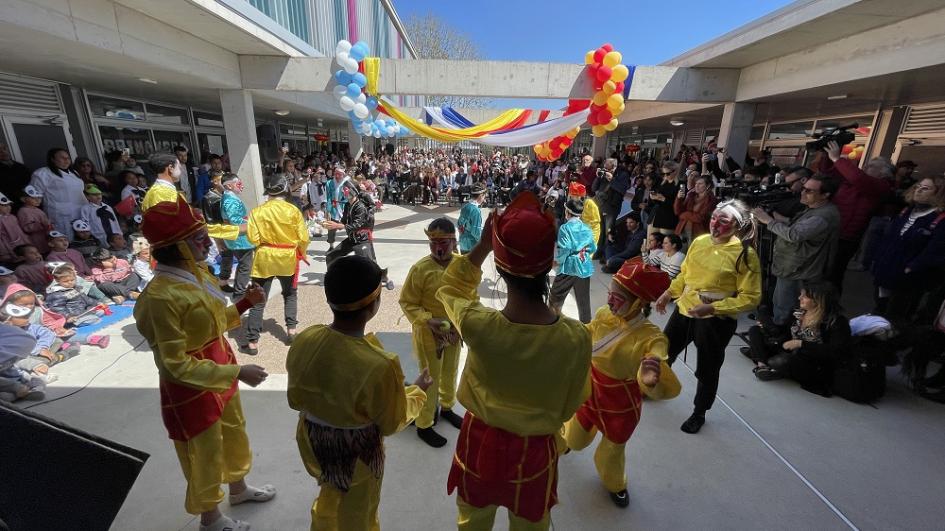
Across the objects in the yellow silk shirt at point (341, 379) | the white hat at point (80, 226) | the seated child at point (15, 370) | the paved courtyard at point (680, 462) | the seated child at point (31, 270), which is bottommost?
the paved courtyard at point (680, 462)

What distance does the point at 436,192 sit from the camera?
549 inches

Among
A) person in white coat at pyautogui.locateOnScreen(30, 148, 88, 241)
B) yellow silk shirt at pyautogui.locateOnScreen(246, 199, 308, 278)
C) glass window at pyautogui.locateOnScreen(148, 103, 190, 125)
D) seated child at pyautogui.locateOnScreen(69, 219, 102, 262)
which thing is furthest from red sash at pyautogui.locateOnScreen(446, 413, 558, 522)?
glass window at pyautogui.locateOnScreen(148, 103, 190, 125)

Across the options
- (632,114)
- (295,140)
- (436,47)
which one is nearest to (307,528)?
(632,114)

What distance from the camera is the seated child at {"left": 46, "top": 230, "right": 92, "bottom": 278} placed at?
4953 mm

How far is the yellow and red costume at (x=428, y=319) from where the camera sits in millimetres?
2504

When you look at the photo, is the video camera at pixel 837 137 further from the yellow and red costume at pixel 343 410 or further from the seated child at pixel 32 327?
the seated child at pixel 32 327

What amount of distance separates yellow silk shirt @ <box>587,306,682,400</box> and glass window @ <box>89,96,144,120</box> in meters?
11.1

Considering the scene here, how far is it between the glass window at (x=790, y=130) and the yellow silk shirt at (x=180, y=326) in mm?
12573

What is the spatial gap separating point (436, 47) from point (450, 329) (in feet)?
114

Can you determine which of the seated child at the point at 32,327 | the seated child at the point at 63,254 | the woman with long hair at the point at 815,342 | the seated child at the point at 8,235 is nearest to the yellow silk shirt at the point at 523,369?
the woman with long hair at the point at 815,342

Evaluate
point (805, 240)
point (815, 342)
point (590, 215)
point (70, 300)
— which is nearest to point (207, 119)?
point (70, 300)

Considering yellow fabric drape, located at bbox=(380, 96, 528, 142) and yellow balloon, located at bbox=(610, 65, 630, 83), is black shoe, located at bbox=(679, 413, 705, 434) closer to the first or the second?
yellow balloon, located at bbox=(610, 65, 630, 83)

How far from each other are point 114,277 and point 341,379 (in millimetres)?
5700

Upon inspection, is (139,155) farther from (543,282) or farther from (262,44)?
(543,282)
